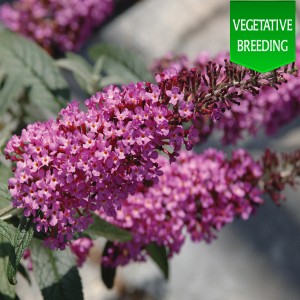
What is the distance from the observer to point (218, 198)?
204 centimetres

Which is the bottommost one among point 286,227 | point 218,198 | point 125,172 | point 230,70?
point 286,227

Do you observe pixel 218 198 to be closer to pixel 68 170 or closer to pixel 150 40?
pixel 68 170

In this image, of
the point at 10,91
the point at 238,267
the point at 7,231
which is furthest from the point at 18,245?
the point at 238,267

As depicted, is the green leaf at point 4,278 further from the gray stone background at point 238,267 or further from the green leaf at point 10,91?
the gray stone background at point 238,267

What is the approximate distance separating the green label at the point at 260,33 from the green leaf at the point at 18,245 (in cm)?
84

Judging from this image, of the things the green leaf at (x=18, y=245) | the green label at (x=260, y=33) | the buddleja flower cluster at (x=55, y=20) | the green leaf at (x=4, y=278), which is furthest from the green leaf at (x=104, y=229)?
the buddleja flower cluster at (x=55, y=20)

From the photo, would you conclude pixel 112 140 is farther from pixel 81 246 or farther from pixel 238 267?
pixel 238 267

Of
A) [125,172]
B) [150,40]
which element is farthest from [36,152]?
[150,40]

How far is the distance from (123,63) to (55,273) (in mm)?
1141

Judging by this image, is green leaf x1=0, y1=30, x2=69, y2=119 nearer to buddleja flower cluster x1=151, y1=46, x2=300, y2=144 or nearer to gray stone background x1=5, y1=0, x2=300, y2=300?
buddleja flower cluster x1=151, y1=46, x2=300, y2=144

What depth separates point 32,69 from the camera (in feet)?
7.73

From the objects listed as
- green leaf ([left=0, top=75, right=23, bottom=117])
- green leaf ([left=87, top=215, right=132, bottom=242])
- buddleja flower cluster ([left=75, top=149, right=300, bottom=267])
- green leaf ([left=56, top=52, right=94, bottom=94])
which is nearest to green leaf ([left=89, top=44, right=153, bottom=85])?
green leaf ([left=56, top=52, right=94, bottom=94])

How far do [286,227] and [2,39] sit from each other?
1.96 metres

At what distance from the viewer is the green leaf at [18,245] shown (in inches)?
53.5
